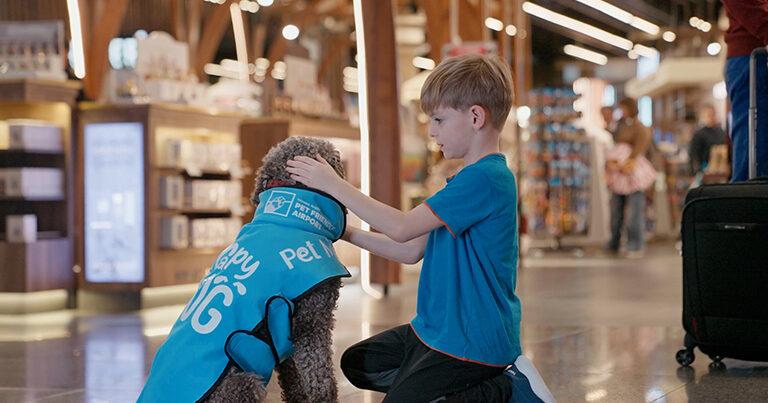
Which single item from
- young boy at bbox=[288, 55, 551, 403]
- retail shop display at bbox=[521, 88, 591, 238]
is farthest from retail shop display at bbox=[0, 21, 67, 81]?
retail shop display at bbox=[521, 88, 591, 238]

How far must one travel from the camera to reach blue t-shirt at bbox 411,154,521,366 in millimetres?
2568

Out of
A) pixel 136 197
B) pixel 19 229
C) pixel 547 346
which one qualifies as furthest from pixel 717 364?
pixel 19 229

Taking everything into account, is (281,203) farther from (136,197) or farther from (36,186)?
(36,186)

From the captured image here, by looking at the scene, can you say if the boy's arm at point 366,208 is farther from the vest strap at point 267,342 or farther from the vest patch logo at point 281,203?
the vest strap at point 267,342

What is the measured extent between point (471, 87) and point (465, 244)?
0.38m

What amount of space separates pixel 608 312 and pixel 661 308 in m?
0.38

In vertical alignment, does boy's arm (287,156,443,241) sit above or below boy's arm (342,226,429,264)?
above

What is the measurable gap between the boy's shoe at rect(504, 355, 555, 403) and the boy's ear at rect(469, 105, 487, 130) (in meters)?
0.60

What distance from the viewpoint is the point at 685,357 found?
3986 mm

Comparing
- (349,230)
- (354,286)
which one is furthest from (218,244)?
(349,230)

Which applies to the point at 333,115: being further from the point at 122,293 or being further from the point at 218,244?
the point at 122,293

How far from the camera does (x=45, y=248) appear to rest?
683 centimetres

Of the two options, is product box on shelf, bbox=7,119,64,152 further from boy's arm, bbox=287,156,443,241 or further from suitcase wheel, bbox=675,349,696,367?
boy's arm, bbox=287,156,443,241

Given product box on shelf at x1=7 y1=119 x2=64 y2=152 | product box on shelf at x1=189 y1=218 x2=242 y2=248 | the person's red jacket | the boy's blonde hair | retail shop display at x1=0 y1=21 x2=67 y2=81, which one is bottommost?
product box on shelf at x1=189 y1=218 x2=242 y2=248
